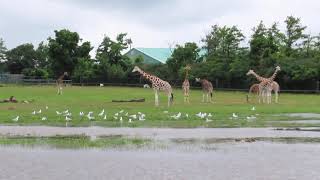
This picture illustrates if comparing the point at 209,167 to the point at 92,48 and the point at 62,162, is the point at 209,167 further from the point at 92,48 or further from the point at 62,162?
the point at 92,48

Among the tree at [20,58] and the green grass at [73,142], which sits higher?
the tree at [20,58]

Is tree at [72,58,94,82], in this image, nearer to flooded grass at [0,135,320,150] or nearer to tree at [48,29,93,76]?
tree at [48,29,93,76]

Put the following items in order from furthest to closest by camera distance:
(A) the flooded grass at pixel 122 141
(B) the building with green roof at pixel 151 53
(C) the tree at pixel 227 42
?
(B) the building with green roof at pixel 151 53, (C) the tree at pixel 227 42, (A) the flooded grass at pixel 122 141

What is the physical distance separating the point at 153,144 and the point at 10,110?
21.3m

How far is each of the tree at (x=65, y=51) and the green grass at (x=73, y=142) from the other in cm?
10158

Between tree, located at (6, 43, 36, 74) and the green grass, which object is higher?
tree, located at (6, 43, 36, 74)

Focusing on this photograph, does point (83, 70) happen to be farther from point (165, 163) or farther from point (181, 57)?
point (165, 163)

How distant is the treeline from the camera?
3322 inches

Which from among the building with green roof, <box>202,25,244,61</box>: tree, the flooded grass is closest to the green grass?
the flooded grass

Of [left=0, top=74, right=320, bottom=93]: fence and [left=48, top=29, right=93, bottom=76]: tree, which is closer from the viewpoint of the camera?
[left=0, top=74, right=320, bottom=93]: fence

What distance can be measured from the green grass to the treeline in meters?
60.9

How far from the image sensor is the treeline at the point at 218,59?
8438 cm

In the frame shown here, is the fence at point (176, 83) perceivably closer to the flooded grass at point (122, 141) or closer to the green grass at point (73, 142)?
the flooded grass at point (122, 141)

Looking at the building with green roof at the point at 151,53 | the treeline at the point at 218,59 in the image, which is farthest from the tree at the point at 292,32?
the building with green roof at the point at 151,53
